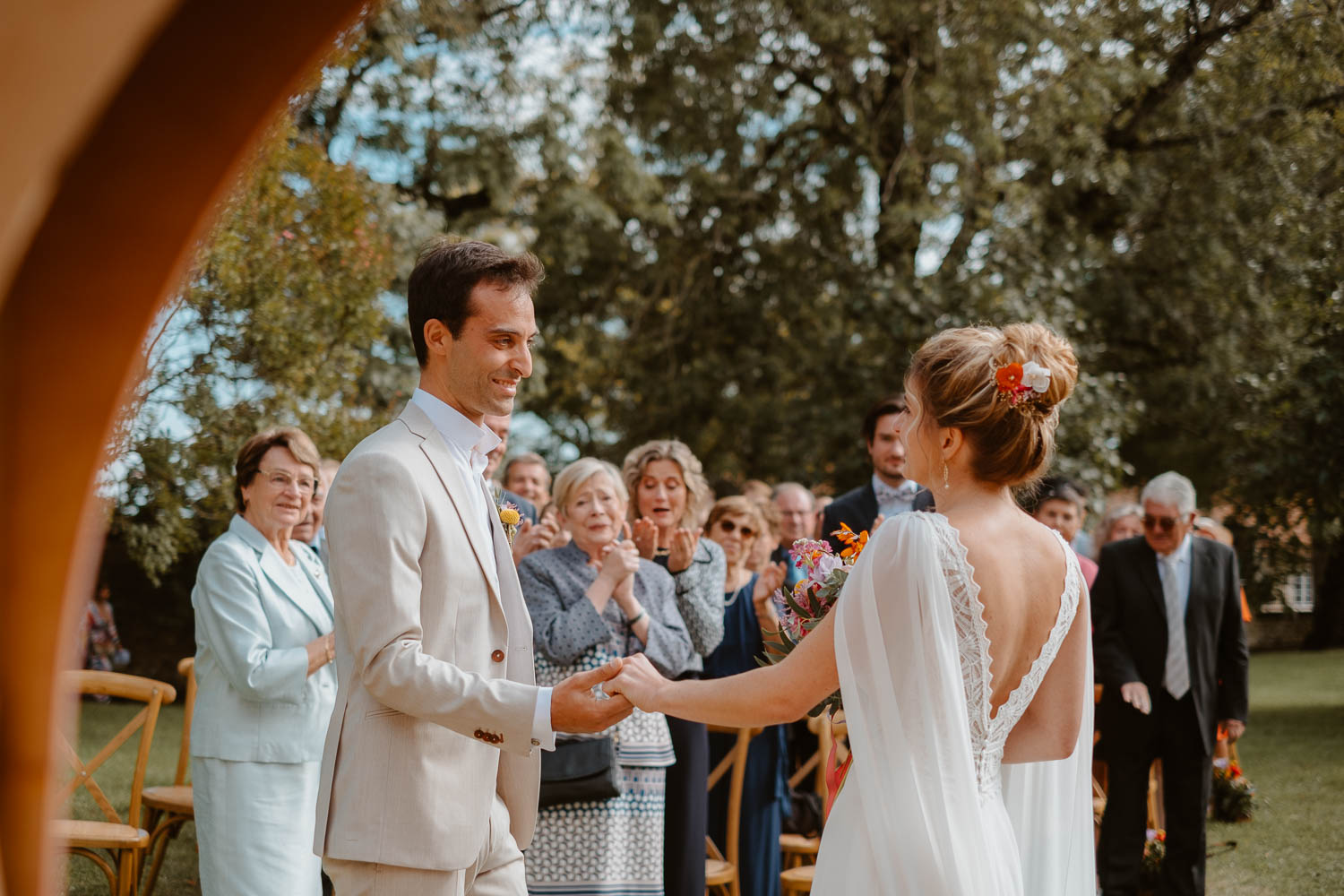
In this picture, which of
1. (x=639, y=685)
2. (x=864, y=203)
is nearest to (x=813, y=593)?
(x=639, y=685)

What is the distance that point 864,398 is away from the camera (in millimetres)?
14383

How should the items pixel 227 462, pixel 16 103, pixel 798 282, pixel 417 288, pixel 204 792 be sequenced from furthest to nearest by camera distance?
pixel 798 282, pixel 227 462, pixel 204 792, pixel 417 288, pixel 16 103

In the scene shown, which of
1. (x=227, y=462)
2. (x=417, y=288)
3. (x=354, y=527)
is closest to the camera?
(x=354, y=527)

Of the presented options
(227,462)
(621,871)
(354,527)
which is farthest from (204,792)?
(227,462)

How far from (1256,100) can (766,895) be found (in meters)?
12.2

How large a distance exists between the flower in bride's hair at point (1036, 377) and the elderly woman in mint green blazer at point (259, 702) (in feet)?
10.5

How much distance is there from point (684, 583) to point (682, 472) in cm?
73

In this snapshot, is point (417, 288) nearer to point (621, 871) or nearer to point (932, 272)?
point (621, 871)

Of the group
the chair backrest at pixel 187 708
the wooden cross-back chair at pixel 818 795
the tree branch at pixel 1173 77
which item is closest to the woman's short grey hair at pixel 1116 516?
the wooden cross-back chair at pixel 818 795

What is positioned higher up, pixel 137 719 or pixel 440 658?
pixel 440 658

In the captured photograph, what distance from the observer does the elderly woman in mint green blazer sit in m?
4.85

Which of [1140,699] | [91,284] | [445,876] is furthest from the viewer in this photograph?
[1140,699]

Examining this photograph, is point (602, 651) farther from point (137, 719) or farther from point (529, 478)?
point (529, 478)

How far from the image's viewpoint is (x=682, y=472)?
661cm
